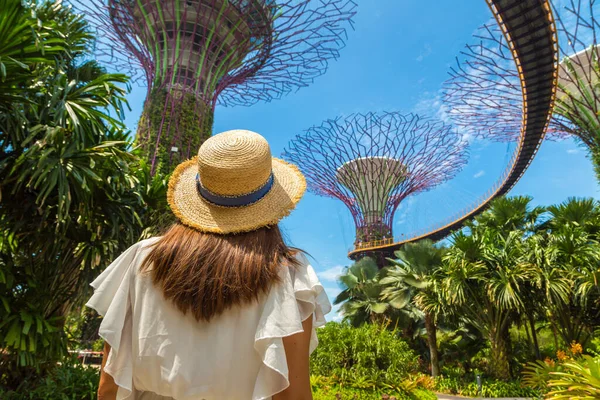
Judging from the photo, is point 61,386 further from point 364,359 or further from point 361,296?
point 361,296

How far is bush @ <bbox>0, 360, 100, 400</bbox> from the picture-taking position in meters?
5.18

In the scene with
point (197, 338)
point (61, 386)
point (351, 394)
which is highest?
point (197, 338)

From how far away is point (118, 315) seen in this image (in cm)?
112

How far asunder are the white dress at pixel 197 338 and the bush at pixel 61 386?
5.12 meters

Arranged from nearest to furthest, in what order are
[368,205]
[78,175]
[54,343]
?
[78,175] → [54,343] → [368,205]

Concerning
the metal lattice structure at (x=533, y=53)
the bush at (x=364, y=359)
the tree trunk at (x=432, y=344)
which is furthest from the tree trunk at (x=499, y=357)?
the metal lattice structure at (x=533, y=53)

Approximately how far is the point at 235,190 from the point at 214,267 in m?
0.24

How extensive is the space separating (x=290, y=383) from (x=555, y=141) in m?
26.5

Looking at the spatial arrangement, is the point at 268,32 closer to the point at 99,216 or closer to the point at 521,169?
the point at 99,216

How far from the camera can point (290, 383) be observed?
3.41ft

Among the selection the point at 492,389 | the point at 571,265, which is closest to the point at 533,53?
the point at 571,265

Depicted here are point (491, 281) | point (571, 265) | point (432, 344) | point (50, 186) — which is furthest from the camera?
point (432, 344)

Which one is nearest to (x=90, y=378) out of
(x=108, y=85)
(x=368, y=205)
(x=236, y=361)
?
(x=108, y=85)

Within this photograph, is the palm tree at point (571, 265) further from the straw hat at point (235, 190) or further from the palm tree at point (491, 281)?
the straw hat at point (235, 190)
